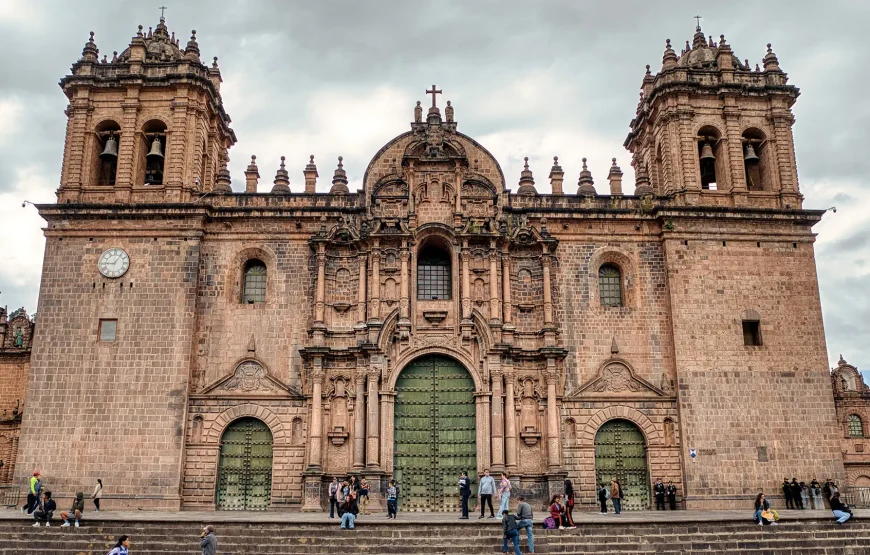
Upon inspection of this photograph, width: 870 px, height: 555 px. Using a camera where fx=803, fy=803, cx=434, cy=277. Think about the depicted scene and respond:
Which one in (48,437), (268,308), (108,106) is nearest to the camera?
(48,437)

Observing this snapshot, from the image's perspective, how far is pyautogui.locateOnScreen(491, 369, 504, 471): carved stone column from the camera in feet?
80.4

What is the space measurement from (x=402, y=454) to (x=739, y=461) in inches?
413

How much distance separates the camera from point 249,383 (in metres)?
25.8

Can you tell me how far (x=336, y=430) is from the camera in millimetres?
25219

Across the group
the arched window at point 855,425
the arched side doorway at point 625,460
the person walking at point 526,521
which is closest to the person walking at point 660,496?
the arched side doorway at point 625,460

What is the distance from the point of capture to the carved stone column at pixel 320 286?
2608 centimetres

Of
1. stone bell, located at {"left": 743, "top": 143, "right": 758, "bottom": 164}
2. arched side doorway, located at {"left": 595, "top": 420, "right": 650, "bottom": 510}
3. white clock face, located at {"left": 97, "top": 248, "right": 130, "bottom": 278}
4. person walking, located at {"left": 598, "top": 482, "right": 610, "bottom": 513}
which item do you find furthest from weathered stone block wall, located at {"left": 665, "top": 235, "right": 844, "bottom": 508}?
white clock face, located at {"left": 97, "top": 248, "right": 130, "bottom": 278}

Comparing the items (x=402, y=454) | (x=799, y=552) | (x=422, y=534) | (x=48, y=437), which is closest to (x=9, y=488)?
(x=48, y=437)

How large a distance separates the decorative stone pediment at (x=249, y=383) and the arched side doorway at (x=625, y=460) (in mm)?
10030

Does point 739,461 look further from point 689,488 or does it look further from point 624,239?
point 624,239

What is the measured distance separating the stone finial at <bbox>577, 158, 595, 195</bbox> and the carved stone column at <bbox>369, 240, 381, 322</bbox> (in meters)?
7.48

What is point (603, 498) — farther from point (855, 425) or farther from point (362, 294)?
point (855, 425)

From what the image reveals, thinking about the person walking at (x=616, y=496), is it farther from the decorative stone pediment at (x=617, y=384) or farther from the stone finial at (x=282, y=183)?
the stone finial at (x=282, y=183)

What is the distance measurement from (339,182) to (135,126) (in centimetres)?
732
